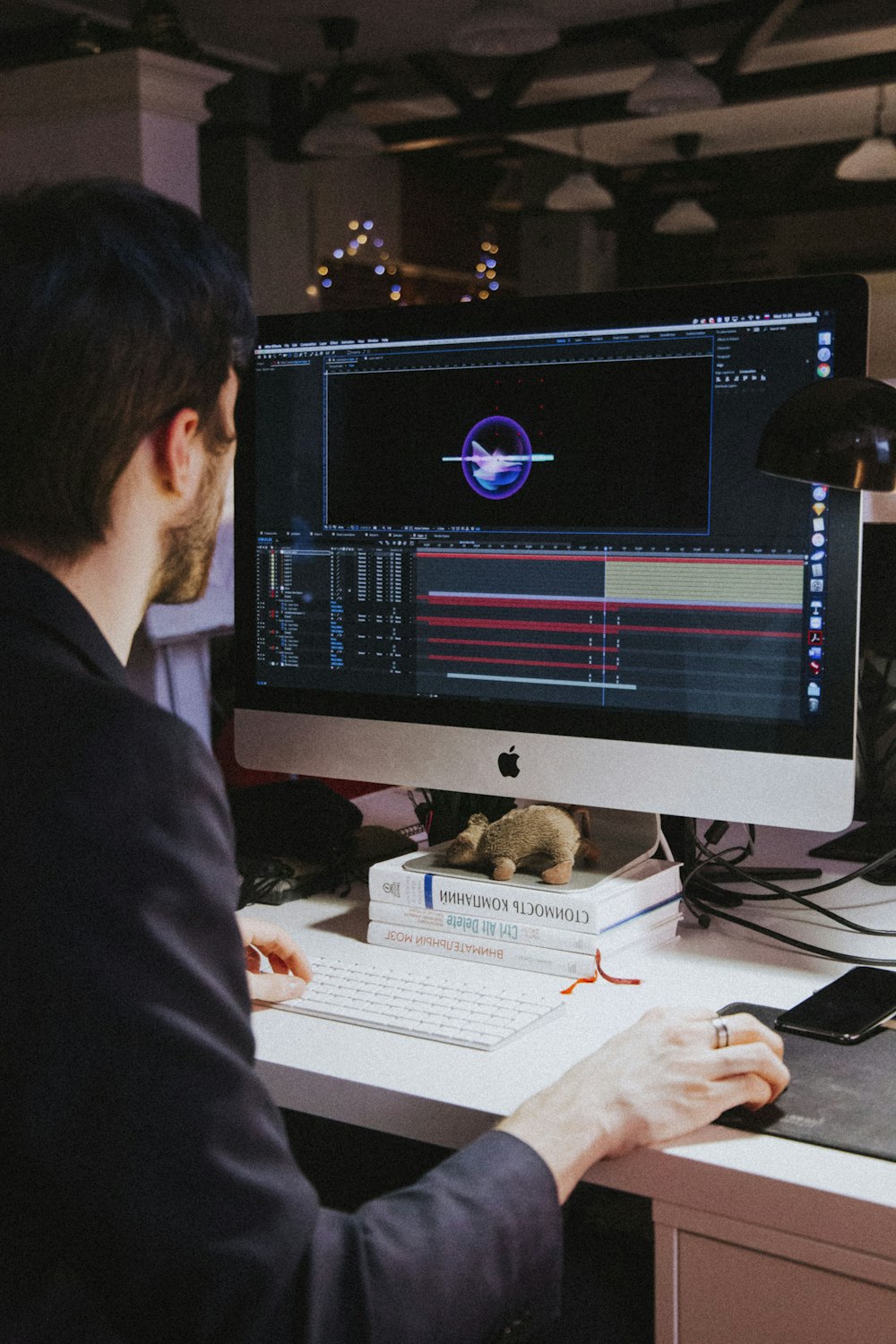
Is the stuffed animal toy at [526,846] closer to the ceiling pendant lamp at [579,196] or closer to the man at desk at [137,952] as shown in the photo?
the man at desk at [137,952]

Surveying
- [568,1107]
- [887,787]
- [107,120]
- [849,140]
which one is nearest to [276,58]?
[107,120]

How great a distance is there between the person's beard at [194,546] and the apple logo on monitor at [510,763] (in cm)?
48

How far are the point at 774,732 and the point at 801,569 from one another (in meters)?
0.14

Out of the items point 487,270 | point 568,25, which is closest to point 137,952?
point 568,25

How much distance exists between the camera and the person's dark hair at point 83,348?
0.73 meters

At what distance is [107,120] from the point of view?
4727 mm

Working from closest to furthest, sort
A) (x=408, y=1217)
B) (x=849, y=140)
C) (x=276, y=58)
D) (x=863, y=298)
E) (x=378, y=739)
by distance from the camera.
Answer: (x=408, y=1217), (x=863, y=298), (x=378, y=739), (x=276, y=58), (x=849, y=140)

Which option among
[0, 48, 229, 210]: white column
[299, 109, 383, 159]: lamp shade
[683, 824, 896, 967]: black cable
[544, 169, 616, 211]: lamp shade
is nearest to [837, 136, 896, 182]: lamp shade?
[544, 169, 616, 211]: lamp shade

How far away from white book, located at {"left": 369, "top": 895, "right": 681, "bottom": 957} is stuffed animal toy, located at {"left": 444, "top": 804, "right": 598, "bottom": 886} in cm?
5

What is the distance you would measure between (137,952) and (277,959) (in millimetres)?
578

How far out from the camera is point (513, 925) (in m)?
1.22

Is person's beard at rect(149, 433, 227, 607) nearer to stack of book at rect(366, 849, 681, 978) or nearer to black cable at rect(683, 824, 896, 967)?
stack of book at rect(366, 849, 681, 978)

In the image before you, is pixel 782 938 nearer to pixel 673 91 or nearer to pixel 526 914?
pixel 526 914

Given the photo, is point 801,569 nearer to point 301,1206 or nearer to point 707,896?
point 707,896
